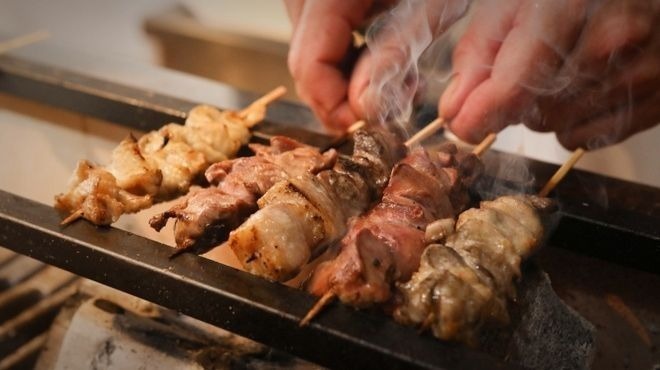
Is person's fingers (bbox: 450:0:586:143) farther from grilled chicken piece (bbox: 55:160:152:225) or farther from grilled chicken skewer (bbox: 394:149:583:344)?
grilled chicken piece (bbox: 55:160:152:225)

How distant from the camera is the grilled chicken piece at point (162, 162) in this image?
7.69 feet

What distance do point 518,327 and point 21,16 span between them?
5.65m

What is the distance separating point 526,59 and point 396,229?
96cm

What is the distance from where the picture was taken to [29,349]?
292 centimetres

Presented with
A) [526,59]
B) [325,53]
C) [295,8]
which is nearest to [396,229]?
[526,59]

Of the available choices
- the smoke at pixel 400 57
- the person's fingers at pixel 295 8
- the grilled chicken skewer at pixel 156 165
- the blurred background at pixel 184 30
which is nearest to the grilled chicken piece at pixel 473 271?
the smoke at pixel 400 57

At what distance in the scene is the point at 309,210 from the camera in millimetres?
2133

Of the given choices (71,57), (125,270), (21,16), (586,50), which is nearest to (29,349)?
(125,270)

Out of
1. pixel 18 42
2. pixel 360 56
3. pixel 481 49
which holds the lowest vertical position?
pixel 18 42

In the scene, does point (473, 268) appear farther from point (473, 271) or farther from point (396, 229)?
point (396, 229)

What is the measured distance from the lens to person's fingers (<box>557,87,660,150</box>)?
294cm

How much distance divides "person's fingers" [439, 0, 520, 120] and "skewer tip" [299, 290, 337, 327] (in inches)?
51.2

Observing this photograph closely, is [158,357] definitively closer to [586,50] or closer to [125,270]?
[125,270]

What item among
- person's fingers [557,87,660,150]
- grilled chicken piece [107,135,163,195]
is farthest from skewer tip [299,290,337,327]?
person's fingers [557,87,660,150]
